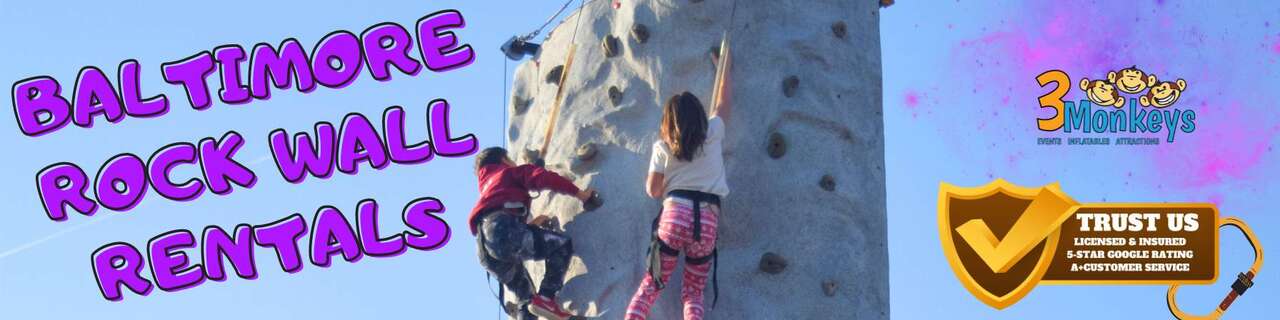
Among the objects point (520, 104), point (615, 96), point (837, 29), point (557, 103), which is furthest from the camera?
point (520, 104)

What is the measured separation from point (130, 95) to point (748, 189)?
17.0 feet

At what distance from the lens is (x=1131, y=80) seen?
1388cm

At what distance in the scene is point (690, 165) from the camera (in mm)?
9047

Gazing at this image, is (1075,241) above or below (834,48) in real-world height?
below

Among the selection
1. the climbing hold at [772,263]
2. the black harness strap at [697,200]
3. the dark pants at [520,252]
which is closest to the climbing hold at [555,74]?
the dark pants at [520,252]

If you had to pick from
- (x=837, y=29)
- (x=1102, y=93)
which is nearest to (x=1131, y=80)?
(x=1102, y=93)

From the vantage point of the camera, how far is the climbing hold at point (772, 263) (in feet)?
30.5

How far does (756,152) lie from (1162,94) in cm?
526

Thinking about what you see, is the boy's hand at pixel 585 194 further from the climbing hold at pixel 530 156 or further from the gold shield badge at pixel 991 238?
the gold shield badge at pixel 991 238

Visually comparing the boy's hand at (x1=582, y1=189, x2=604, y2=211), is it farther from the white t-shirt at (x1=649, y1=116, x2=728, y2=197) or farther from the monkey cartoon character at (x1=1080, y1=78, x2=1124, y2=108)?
the monkey cartoon character at (x1=1080, y1=78, x2=1124, y2=108)

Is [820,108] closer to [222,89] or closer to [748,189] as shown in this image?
[748,189]

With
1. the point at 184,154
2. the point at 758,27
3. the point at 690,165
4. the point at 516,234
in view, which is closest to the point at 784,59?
the point at 758,27

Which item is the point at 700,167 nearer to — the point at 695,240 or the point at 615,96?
the point at 695,240

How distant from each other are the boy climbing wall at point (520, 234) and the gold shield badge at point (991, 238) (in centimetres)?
330
